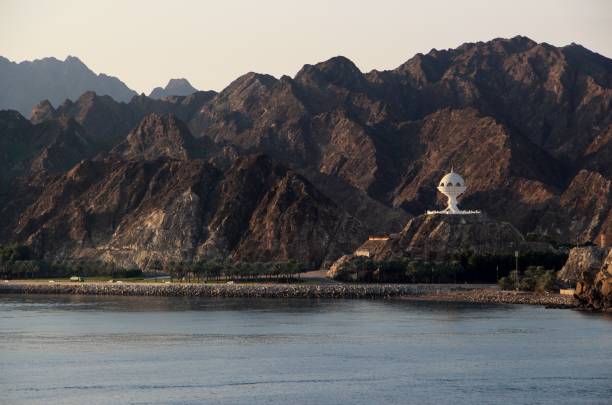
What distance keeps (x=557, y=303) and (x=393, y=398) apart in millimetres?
93868

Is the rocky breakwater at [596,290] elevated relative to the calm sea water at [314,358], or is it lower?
elevated

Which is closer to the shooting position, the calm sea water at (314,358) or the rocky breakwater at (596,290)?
the calm sea water at (314,358)

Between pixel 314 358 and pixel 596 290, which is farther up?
pixel 596 290

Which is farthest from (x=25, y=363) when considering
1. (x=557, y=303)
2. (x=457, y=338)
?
(x=557, y=303)

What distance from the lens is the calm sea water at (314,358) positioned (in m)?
110

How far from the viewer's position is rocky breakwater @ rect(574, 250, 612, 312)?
182 metres

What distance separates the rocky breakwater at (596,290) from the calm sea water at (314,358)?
386 cm

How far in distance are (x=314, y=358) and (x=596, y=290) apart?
65.6 m

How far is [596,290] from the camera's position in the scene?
18462cm

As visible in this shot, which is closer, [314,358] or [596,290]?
[314,358]

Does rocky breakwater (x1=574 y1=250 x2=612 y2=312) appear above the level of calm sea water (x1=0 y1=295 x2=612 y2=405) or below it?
above

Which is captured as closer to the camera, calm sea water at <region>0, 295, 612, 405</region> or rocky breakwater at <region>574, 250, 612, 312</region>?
calm sea water at <region>0, 295, 612, 405</region>

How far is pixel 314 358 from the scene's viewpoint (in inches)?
5266

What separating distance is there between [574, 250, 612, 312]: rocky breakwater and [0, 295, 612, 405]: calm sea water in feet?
12.7
